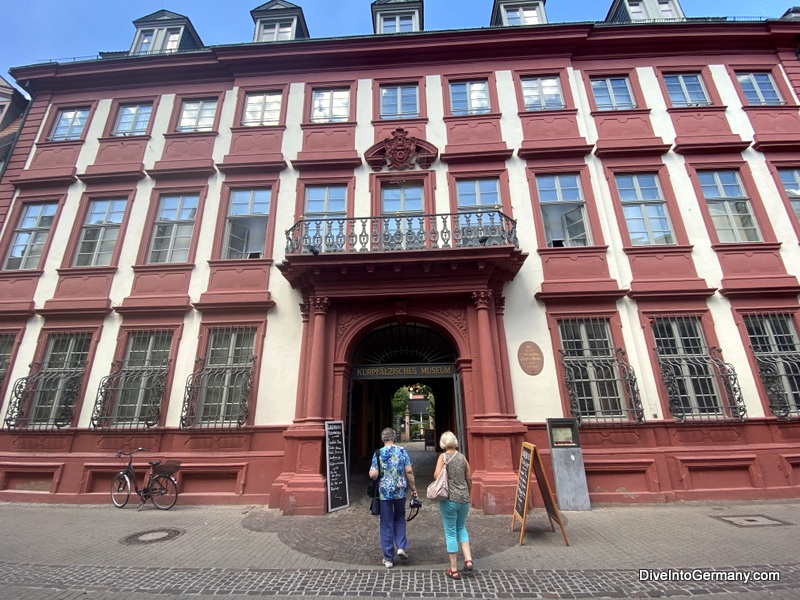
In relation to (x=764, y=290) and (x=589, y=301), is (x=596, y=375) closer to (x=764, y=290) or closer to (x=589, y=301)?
(x=589, y=301)

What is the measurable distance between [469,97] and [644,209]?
631 centimetres

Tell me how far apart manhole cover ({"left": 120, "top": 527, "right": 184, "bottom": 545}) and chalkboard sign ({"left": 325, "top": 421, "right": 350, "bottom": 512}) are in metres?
2.72

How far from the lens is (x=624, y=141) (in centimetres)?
1111

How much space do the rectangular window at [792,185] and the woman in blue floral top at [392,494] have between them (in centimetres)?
1289

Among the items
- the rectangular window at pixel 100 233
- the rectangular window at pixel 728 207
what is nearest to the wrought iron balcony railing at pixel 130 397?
the rectangular window at pixel 100 233

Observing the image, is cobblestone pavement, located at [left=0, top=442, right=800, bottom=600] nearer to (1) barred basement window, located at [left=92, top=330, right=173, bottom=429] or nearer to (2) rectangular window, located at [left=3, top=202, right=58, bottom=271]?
(1) barred basement window, located at [left=92, top=330, right=173, bottom=429]

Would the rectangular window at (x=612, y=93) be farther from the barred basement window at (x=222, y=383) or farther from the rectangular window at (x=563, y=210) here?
the barred basement window at (x=222, y=383)

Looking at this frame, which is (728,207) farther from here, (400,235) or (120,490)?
(120,490)

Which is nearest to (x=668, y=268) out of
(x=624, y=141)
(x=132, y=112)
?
(x=624, y=141)

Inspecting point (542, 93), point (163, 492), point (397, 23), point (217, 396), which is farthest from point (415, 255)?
point (397, 23)

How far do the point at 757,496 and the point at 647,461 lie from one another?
236 cm

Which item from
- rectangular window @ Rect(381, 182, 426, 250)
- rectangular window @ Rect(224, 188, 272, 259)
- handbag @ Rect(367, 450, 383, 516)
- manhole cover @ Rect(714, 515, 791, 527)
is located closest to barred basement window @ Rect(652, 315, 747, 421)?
manhole cover @ Rect(714, 515, 791, 527)

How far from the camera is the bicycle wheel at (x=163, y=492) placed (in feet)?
26.9

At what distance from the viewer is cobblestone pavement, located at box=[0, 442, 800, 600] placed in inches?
172
